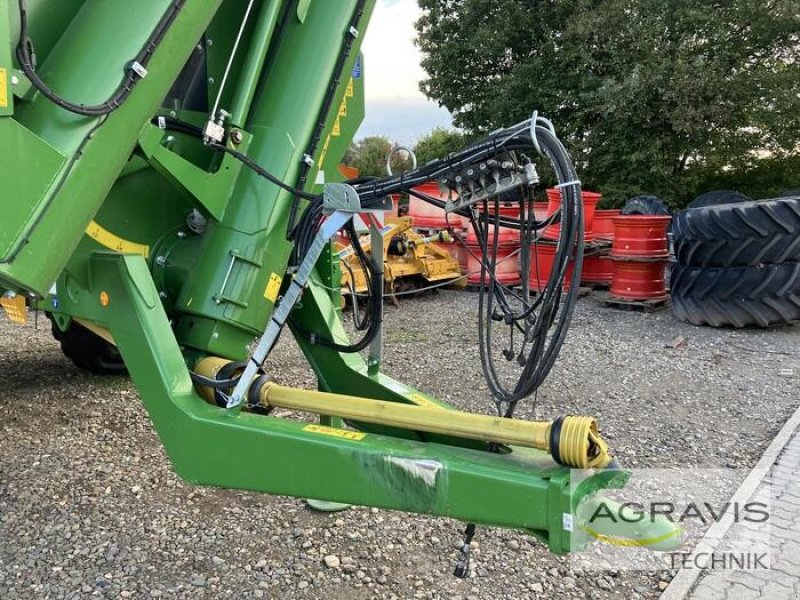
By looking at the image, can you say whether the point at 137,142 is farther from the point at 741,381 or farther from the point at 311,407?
the point at 741,381

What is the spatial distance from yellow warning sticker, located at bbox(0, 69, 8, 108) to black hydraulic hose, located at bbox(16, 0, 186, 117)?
0.05m

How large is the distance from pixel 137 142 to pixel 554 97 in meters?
15.9

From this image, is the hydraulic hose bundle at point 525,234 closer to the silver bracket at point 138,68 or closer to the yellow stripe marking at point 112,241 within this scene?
the silver bracket at point 138,68

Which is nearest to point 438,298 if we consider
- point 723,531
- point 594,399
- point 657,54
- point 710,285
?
point 710,285

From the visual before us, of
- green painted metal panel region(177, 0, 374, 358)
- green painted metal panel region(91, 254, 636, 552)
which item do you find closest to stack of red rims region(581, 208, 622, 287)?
green painted metal panel region(177, 0, 374, 358)

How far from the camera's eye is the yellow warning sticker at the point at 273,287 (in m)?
2.64

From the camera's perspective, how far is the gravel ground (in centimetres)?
262

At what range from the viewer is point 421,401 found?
2545mm

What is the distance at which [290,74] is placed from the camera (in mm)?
2766

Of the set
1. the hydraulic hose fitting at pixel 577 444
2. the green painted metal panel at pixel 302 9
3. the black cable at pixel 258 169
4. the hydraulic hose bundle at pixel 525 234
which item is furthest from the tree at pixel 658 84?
the hydraulic hose fitting at pixel 577 444

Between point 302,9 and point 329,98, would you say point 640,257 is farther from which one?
point 302,9

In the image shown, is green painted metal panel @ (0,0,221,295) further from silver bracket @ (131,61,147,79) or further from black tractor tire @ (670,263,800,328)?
black tractor tire @ (670,263,800,328)

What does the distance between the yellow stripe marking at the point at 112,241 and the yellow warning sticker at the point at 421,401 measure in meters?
1.25

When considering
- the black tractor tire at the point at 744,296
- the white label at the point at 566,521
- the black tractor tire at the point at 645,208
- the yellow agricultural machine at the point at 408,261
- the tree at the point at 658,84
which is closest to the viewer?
the white label at the point at 566,521
